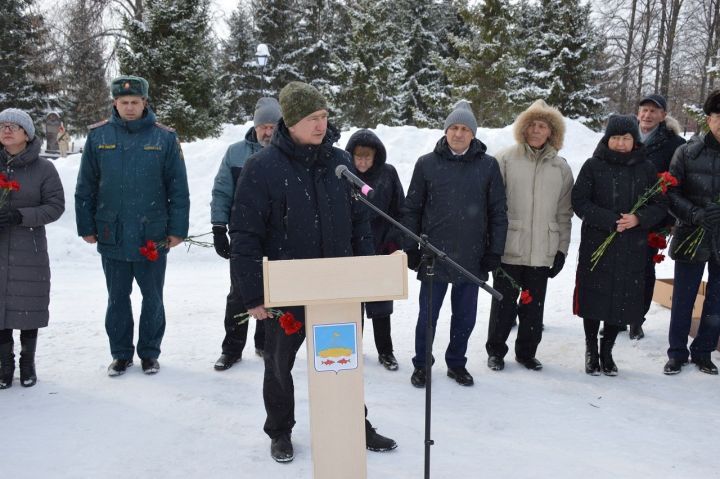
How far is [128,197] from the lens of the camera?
4.24m

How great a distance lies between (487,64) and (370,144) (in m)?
21.9

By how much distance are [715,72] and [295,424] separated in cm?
919

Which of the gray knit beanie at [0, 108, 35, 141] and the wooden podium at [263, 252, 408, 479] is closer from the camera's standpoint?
the wooden podium at [263, 252, 408, 479]

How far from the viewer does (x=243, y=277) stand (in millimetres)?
3018

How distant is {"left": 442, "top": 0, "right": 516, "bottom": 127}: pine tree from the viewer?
24.2m

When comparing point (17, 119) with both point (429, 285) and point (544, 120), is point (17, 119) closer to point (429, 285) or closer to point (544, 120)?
point (429, 285)

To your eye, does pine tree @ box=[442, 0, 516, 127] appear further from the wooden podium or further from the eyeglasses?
the wooden podium

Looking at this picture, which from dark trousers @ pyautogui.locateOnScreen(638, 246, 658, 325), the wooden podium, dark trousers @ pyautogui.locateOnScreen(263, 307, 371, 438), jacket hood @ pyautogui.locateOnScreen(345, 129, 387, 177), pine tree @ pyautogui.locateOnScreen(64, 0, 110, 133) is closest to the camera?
the wooden podium

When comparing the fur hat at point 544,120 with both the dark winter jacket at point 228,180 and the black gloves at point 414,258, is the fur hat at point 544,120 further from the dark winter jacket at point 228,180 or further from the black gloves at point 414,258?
the dark winter jacket at point 228,180

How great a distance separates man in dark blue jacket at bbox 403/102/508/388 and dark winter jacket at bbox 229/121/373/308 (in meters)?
1.26

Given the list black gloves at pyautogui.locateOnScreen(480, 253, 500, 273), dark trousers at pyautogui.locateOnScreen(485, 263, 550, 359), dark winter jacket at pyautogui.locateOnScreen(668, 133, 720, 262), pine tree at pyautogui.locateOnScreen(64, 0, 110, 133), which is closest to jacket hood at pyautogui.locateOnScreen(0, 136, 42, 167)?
black gloves at pyautogui.locateOnScreen(480, 253, 500, 273)

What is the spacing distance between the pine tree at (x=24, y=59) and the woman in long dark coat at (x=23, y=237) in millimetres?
24625

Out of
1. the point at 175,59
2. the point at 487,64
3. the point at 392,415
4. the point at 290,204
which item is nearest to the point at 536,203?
the point at 392,415

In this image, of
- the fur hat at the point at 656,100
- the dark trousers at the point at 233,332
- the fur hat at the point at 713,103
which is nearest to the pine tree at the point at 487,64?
the fur hat at the point at 656,100
